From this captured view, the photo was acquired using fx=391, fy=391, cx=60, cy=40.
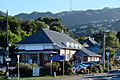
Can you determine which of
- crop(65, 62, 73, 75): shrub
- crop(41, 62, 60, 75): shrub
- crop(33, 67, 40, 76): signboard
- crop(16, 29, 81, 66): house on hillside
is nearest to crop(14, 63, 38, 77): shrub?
crop(33, 67, 40, 76): signboard

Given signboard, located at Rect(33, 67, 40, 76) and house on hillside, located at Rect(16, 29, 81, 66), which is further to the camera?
house on hillside, located at Rect(16, 29, 81, 66)

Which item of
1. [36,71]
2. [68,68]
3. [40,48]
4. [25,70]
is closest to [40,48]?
[40,48]

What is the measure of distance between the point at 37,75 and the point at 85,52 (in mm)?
31401

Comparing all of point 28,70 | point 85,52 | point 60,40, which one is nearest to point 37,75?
point 28,70

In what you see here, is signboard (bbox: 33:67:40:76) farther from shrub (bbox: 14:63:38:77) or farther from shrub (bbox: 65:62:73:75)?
shrub (bbox: 65:62:73:75)

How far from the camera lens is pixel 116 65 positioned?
252 feet

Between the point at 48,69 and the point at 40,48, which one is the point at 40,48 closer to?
the point at 40,48

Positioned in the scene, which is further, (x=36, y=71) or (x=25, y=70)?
(x=25, y=70)

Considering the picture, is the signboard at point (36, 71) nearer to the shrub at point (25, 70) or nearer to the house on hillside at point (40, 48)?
the shrub at point (25, 70)

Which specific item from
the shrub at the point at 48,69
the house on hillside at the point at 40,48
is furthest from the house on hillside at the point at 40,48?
the shrub at the point at 48,69

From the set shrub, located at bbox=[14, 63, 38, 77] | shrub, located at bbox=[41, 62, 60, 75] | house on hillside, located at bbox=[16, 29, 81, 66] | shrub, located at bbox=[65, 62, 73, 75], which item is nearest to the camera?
shrub, located at bbox=[14, 63, 38, 77]

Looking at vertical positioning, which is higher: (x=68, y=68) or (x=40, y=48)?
(x=40, y=48)

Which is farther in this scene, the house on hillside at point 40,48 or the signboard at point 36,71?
the house on hillside at point 40,48

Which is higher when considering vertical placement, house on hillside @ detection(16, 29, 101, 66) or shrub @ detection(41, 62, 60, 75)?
house on hillside @ detection(16, 29, 101, 66)
